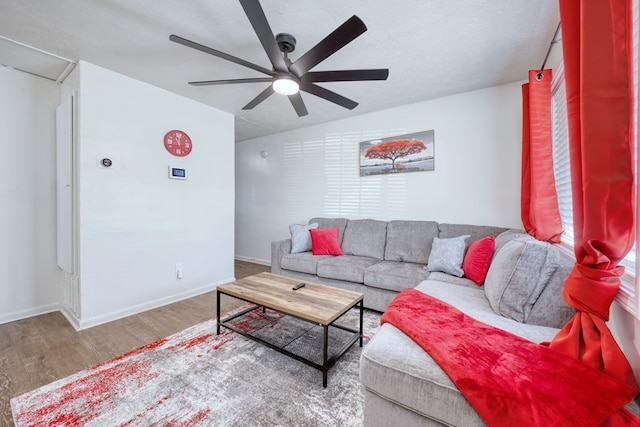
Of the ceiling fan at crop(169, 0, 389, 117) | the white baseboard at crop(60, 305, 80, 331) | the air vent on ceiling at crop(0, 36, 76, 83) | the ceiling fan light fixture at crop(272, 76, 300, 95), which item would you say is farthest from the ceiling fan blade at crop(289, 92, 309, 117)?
the white baseboard at crop(60, 305, 80, 331)

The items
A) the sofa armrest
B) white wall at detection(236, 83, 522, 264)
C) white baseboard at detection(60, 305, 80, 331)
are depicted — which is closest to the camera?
white baseboard at detection(60, 305, 80, 331)

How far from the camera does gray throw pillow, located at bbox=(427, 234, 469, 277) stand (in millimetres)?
2332

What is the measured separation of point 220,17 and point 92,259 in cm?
241

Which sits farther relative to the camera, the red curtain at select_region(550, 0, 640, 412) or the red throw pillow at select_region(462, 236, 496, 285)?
the red throw pillow at select_region(462, 236, 496, 285)

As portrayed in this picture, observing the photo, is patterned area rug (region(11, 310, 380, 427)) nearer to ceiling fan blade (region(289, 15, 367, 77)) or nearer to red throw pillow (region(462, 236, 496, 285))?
red throw pillow (region(462, 236, 496, 285))

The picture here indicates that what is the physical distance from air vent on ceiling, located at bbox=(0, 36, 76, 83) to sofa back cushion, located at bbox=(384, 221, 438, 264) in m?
3.71

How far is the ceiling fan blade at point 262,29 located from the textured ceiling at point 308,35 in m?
0.34

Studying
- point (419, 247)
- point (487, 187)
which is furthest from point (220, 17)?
point (487, 187)

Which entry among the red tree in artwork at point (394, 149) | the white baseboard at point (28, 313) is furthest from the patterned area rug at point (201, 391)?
the red tree in artwork at point (394, 149)

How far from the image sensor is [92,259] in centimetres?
238

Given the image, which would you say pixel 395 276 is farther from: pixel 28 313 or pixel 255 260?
pixel 28 313

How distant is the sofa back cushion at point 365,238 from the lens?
317 cm

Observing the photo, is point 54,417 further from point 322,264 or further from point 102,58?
point 102,58

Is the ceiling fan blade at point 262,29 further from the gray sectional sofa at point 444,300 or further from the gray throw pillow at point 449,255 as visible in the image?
the gray throw pillow at point 449,255
